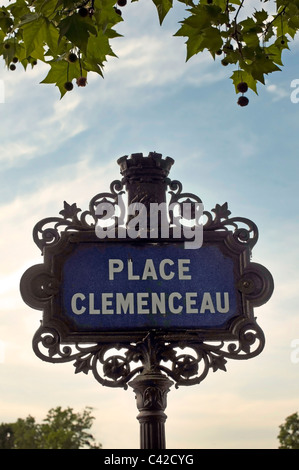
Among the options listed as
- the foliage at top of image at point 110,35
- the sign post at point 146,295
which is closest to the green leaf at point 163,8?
the foliage at top of image at point 110,35

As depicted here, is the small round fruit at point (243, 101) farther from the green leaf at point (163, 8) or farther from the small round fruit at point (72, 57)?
the small round fruit at point (72, 57)

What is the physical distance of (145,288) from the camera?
199 inches

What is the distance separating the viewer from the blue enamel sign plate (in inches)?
197

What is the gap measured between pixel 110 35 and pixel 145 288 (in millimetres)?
1907

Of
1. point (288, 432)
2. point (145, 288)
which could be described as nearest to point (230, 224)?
point (145, 288)

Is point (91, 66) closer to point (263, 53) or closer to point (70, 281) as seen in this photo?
point (263, 53)

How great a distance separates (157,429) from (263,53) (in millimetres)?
2707

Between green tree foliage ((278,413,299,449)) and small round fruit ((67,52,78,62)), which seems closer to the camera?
small round fruit ((67,52,78,62))

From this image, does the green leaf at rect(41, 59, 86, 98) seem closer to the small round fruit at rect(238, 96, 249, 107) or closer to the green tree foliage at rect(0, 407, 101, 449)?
the small round fruit at rect(238, 96, 249, 107)

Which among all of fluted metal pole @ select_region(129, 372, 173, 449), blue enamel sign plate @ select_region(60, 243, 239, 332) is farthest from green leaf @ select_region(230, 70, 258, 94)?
fluted metal pole @ select_region(129, 372, 173, 449)

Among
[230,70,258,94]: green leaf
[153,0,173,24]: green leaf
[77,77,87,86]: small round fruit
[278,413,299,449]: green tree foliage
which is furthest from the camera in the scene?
[278,413,299,449]: green tree foliage

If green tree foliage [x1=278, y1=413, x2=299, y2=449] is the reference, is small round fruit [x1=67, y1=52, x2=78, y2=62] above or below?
below

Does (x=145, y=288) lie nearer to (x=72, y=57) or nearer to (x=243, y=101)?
(x=243, y=101)

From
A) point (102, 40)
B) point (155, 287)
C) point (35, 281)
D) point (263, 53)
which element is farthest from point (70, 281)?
point (263, 53)
